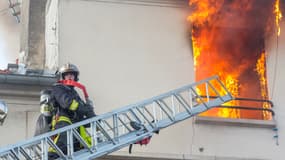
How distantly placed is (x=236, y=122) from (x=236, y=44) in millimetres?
1865

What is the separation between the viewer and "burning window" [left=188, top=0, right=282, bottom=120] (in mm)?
12844

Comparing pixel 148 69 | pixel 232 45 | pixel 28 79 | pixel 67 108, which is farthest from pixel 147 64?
pixel 67 108

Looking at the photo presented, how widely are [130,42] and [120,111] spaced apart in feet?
9.91

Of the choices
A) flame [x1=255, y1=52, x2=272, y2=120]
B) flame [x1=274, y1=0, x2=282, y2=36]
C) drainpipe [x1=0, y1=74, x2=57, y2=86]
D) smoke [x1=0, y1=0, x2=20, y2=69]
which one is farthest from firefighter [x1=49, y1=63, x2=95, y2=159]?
smoke [x1=0, y1=0, x2=20, y2=69]

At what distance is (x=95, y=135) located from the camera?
9.15 m

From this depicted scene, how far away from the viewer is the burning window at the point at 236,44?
1284 cm

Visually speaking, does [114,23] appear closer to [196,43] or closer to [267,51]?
[196,43]

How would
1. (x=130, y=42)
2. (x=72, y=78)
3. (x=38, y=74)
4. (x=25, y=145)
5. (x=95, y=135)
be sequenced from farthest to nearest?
(x=130, y=42), (x=38, y=74), (x=72, y=78), (x=95, y=135), (x=25, y=145)

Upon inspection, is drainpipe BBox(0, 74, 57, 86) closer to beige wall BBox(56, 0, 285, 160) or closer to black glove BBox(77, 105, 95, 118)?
beige wall BBox(56, 0, 285, 160)

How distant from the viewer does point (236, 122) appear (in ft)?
39.3

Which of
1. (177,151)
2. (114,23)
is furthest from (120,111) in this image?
(114,23)

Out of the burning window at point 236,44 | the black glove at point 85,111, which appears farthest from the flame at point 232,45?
the black glove at point 85,111

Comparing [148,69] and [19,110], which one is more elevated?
[148,69]

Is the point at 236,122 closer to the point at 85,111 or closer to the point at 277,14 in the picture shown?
the point at 277,14
